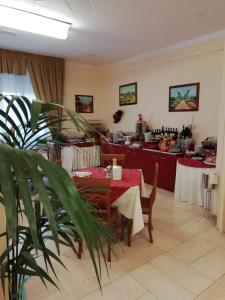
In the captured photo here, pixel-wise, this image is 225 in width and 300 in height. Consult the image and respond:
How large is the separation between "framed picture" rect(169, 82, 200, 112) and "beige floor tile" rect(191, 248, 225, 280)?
2672mm

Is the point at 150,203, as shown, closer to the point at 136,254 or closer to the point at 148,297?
the point at 136,254

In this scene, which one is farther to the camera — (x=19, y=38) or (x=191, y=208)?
(x=19, y=38)

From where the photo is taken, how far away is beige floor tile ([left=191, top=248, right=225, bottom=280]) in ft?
6.85

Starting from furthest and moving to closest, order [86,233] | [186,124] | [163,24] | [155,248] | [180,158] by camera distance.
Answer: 1. [186,124]
2. [180,158]
3. [163,24]
4. [155,248]
5. [86,233]

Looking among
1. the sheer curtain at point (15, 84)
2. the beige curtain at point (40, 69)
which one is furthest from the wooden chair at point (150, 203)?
the sheer curtain at point (15, 84)

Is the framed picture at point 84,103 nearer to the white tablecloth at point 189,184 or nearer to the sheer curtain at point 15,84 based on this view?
the sheer curtain at point 15,84

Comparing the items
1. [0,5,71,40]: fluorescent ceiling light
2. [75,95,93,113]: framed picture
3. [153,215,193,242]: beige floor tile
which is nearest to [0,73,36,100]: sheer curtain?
[75,95,93,113]: framed picture

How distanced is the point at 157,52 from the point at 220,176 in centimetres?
318

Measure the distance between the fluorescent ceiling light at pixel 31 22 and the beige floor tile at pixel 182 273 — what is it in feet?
11.2

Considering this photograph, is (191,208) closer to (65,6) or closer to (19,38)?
(65,6)

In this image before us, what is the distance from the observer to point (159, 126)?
498 cm

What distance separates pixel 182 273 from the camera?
6.88 ft

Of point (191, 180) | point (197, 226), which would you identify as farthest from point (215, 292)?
point (191, 180)

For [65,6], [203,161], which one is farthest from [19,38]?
→ [203,161]
